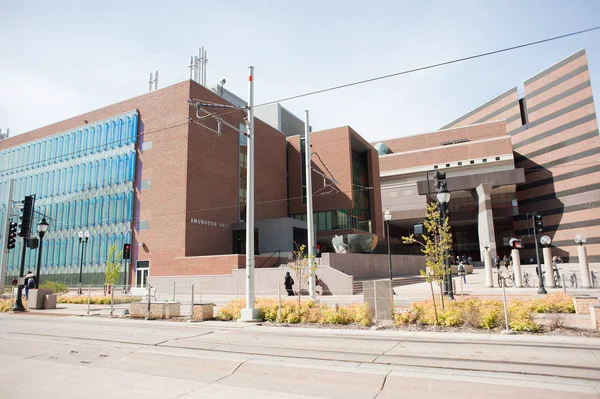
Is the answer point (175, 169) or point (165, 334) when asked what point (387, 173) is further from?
point (165, 334)

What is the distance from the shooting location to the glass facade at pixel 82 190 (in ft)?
135

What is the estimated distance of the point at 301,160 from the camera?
56.1 m

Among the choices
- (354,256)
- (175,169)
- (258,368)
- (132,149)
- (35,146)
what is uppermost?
(35,146)

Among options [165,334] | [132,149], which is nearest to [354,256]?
[165,334]

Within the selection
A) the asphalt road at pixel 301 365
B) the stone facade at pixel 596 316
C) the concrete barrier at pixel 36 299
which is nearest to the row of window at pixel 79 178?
the concrete barrier at pixel 36 299

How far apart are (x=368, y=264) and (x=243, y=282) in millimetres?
11177

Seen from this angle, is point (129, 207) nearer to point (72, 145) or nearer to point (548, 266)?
point (72, 145)

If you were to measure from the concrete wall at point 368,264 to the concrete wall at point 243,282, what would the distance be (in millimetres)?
1652

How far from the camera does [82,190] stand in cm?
4459

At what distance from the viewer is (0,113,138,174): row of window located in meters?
42.5

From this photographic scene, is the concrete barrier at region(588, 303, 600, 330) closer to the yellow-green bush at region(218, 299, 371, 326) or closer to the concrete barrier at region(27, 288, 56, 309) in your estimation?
the yellow-green bush at region(218, 299, 371, 326)

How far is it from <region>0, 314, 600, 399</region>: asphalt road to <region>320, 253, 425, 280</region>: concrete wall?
60.0 ft

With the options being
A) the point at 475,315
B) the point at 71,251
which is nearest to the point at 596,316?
the point at 475,315

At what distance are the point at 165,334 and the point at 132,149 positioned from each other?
33341mm
